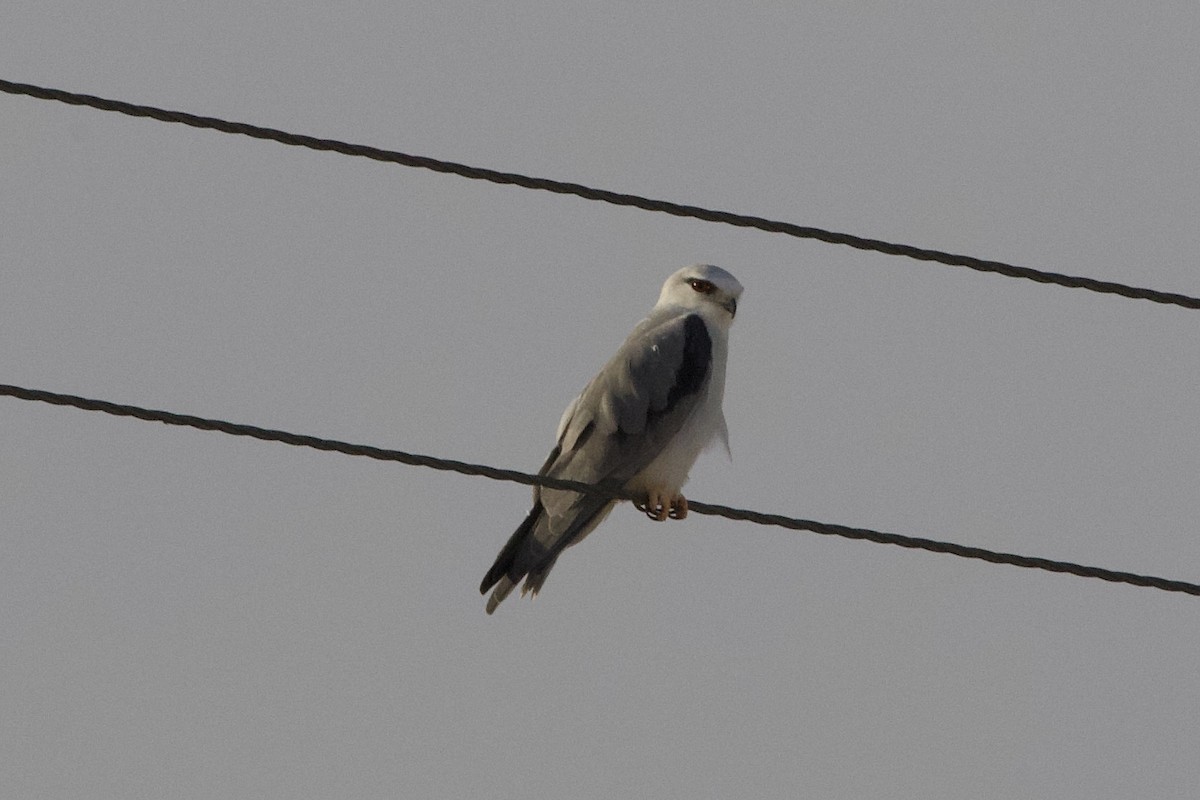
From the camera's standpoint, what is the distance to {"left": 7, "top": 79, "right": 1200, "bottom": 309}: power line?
208 inches

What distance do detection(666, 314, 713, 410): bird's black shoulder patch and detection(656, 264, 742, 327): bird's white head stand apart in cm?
29

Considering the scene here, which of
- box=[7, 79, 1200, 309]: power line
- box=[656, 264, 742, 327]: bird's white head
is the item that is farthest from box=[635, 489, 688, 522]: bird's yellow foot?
box=[7, 79, 1200, 309]: power line

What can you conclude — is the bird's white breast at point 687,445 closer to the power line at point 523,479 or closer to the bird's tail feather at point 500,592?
the bird's tail feather at point 500,592

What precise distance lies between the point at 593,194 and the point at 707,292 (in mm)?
3593

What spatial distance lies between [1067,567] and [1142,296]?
79 centimetres

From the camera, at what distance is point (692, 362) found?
854 cm

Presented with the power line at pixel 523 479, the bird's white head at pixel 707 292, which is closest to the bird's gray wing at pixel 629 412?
the bird's white head at pixel 707 292

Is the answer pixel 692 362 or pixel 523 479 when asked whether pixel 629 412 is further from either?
pixel 523 479

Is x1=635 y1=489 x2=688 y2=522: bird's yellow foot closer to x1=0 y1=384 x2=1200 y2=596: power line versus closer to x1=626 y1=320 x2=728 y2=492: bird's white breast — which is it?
x1=626 y1=320 x2=728 y2=492: bird's white breast

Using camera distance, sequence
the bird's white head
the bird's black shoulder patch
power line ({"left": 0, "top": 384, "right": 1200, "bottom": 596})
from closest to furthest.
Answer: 1. power line ({"left": 0, "top": 384, "right": 1200, "bottom": 596})
2. the bird's black shoulder patch
3. the bird's white head

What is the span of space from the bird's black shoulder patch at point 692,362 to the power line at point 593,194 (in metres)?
2.64

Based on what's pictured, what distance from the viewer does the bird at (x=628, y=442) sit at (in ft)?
26.4

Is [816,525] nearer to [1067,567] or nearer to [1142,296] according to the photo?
[1067,567]

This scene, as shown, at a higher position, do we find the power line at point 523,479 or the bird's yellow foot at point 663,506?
the bird's yellow foot at point 663,506
